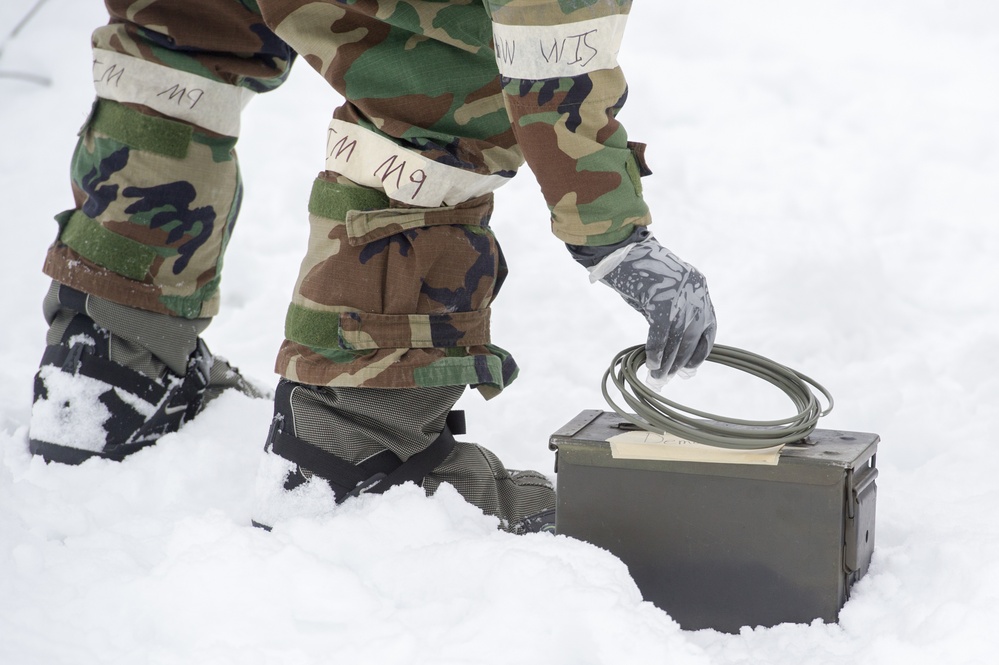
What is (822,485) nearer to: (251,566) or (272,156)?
(251,566)

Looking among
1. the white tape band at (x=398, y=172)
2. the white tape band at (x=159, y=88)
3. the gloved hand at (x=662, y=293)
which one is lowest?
the gloved hand at (x=662, y=293)

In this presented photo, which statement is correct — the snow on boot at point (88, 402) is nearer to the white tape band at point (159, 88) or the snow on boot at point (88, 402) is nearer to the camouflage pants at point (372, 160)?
the camouflage pants at point (372, 160)

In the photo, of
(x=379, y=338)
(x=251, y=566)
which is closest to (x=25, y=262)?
(x=379, y=338)

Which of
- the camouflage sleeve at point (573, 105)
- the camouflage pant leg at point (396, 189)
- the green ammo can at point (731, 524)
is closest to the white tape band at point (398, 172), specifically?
the camouflage pant leg at point (396, 189)

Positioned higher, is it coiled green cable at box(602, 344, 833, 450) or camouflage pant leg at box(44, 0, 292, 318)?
camouflage pant leg at box(44, 0, 292, 318)

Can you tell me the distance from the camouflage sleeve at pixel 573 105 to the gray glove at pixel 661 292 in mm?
34

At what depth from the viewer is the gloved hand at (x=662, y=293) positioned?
52.4 inches

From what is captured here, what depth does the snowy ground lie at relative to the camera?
3.83 feet

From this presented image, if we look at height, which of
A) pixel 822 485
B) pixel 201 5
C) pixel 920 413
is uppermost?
pixel 201 5

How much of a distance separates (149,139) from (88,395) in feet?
1.49

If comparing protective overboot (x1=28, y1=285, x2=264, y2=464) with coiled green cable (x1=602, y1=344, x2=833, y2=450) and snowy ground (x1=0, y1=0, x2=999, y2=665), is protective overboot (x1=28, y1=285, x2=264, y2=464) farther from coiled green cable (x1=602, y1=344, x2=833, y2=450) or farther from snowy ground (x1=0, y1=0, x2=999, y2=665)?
coiled green cable (x1=602, y1=344, x2=833, y2=450)

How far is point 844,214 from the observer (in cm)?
297

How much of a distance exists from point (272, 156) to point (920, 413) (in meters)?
2.18

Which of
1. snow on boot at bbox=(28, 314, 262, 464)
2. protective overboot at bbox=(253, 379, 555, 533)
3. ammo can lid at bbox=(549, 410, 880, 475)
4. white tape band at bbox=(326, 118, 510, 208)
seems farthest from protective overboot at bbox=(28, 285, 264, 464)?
ammo can lid at bbox=(549, 410, 880, 475)
